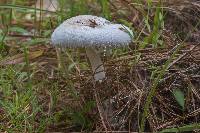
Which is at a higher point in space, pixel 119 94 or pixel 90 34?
pixel 90 34

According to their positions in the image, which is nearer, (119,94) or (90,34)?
(90,34)

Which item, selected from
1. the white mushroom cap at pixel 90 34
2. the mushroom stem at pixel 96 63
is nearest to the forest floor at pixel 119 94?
the mushroom stem at pixel 96 63

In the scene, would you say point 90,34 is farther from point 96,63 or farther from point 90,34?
point 96,63

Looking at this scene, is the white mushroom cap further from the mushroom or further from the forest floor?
the forest floor

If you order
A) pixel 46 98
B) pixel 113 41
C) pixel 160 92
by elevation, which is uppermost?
pixel 113 41

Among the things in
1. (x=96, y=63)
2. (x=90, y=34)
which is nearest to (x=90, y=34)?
(x=90, y=34)

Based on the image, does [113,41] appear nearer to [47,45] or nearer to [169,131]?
[169,131]

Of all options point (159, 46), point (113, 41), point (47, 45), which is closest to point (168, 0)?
point (159, 46)
